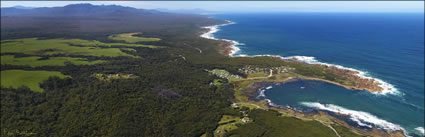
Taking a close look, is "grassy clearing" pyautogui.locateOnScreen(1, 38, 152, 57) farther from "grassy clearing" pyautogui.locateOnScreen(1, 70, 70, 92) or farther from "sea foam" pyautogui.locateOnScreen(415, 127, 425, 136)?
"sea foam" pyautogui.locateOnScreen(415, 127, 425, 136)

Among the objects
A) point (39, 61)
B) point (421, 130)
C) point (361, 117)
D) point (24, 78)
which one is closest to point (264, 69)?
point (361, 117)

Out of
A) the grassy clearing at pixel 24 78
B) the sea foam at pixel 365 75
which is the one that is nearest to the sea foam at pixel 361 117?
the sea foam at pixel 365 75

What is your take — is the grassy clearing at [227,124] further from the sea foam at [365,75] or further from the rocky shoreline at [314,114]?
the sea foam at [365,75]

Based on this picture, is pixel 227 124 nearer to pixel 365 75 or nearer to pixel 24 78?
pixel 365 75

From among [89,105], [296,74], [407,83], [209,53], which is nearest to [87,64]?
[89,105]

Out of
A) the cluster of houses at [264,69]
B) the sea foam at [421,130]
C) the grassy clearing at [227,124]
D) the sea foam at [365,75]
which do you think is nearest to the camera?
the grassy clearing at [227,124]

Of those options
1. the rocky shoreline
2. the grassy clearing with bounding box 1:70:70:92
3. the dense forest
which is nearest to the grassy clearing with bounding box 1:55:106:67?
the dense forest
